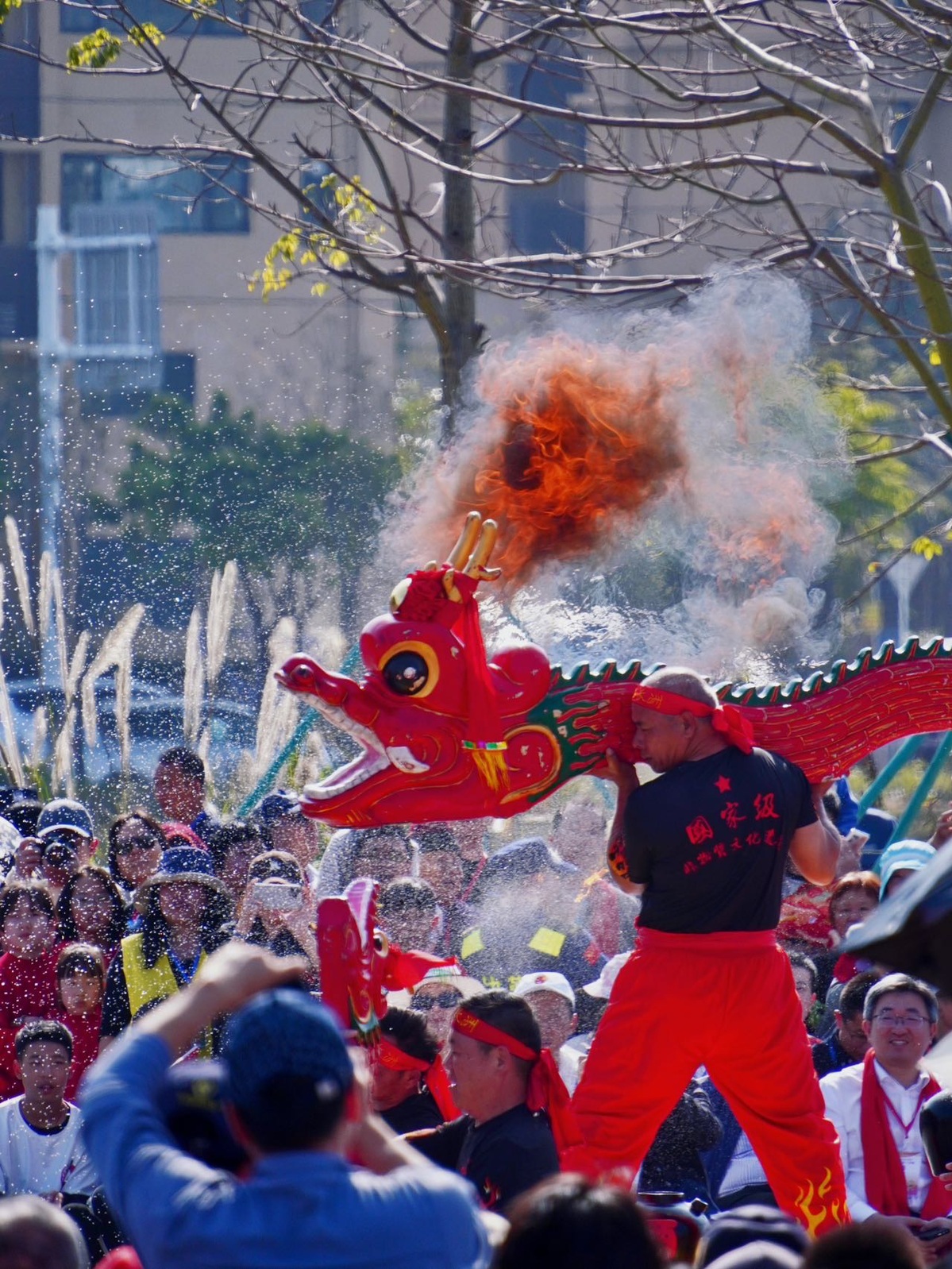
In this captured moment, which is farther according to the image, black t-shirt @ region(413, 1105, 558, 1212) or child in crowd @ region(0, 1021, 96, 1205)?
child in crowd @ region(0, 1021, 96, 1205)

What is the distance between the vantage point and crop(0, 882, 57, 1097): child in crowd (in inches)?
216

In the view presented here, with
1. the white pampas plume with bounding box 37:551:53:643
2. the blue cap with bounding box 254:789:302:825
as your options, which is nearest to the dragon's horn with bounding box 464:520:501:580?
the blue cap with bounding box 254:789:302:825

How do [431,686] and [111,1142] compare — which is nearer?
[111,1142]

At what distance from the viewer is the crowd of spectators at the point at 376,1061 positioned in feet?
6.77

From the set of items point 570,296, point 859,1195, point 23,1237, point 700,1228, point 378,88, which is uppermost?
point 378,88

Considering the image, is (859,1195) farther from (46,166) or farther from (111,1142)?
(46,166)

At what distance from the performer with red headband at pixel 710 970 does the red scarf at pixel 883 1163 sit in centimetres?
51

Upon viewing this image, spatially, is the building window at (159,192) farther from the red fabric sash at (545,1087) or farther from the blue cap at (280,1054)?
the blue cap at (280,1054)

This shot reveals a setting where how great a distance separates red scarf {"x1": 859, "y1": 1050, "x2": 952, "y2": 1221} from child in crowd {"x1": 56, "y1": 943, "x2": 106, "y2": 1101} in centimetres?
235

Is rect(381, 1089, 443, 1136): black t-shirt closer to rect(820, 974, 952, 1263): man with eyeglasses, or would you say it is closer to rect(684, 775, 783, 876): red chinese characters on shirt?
rect(684, 775, 783, 876): red chinese characters on shirt

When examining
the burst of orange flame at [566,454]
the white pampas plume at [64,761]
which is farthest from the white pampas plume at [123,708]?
the burst of orange flame at [566,454]

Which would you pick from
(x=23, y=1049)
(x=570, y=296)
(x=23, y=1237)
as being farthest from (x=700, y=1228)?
(x=570, y=296)

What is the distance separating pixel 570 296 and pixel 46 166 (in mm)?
16206

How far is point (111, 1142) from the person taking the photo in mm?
2105
